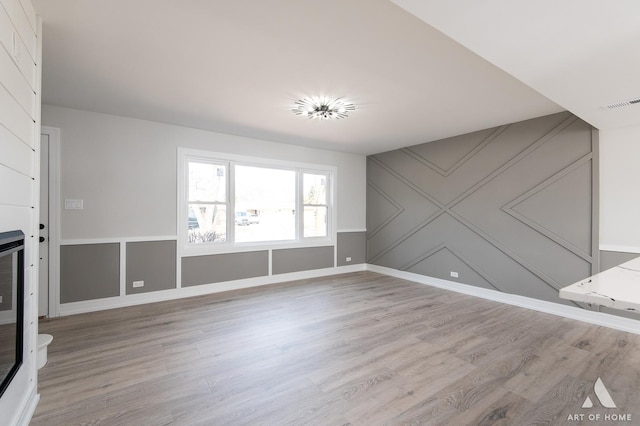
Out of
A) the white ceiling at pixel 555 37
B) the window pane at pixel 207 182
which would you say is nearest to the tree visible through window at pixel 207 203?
the window pane at pixel 207 182

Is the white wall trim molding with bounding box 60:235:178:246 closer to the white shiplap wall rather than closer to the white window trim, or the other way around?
the white window trim

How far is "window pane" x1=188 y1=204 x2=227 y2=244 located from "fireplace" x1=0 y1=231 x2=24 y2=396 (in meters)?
2.91

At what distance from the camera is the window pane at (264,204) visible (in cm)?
502

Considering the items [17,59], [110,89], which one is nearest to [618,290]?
[17,59]

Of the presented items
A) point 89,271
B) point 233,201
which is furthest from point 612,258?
point 89,271

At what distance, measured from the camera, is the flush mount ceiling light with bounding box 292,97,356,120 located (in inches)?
131

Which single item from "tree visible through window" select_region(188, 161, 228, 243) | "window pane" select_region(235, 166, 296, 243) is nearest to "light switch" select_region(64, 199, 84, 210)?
"tree visible through window" select_region(188, 161, 228, 243)

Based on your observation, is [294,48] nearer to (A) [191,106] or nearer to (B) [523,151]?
(A) [191,106]

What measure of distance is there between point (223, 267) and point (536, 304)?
4.61m

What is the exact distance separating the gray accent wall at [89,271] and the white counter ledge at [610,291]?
15.2 feet

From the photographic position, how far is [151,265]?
4117 millimetres

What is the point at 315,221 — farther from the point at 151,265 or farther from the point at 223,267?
the point at 151,265

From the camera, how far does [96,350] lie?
2.66 meters

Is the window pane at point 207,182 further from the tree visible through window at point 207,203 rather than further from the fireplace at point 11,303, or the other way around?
the fireplace at point 11,303
